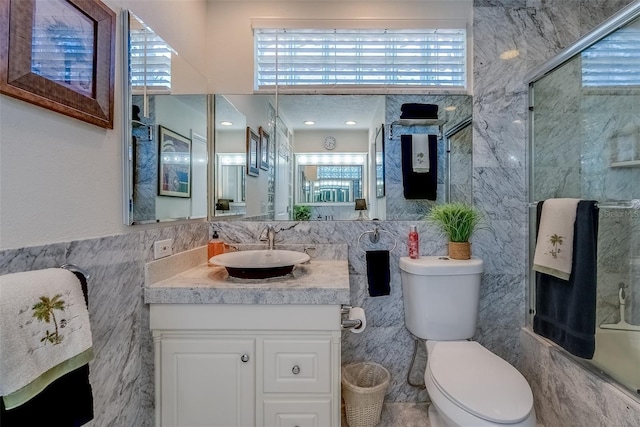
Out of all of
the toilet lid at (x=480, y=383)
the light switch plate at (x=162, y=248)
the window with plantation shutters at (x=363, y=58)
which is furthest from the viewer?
the window with plantation shutters at (x=363, y=58)

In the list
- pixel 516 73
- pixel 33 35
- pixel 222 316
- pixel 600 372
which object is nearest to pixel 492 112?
pixel 516 73

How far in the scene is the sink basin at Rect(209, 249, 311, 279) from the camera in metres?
1.42

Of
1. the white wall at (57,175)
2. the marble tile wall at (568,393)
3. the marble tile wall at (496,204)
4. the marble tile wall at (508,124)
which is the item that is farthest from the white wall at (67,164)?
the marble tile wall at (568,393)

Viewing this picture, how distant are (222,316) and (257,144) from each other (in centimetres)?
107

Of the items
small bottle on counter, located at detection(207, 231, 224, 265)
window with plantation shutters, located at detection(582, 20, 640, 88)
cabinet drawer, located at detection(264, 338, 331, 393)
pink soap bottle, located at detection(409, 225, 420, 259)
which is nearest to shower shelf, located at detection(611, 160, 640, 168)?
window with plantation shutters, located at detection(582, 20, 640, 88)

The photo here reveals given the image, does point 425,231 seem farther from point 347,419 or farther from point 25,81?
point 25,81

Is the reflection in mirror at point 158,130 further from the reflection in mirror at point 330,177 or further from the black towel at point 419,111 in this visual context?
the black towel at point 419,111

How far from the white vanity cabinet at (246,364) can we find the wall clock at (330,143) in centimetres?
107

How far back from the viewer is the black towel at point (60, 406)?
0.72 m

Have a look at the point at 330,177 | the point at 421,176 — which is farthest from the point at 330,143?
the point at 421,176

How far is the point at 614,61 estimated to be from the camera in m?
1.65

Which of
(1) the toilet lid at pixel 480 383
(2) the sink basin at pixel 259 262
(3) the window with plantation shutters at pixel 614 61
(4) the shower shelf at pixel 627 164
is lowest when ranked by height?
(1) the toilet lid at pixel 480 383

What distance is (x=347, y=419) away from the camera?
169 cm

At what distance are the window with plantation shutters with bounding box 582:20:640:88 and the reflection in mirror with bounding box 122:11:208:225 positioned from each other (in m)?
2.05
